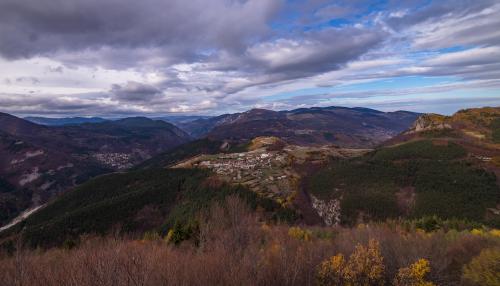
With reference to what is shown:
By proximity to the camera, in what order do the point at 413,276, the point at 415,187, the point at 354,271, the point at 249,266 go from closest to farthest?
1. the point at 249,266
2. the point at 354,271
3. the point at 413,276
4. the point at 415,187

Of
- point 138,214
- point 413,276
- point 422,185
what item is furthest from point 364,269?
point 138,214

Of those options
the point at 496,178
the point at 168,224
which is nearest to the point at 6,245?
the point at 168,224

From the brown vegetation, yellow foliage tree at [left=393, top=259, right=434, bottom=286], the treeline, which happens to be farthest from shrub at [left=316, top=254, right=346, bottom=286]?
the treeline

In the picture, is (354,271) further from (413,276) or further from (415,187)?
(415,187)

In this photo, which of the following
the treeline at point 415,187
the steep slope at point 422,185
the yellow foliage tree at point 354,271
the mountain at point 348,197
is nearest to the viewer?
the yellow foliage tree at point 354,271

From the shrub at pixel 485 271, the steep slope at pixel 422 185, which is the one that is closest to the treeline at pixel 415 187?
the steep slope at pixel 422 185

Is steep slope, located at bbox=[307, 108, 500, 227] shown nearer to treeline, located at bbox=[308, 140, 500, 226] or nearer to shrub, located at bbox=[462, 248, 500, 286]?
treeline, located at bbox=[308, 140, 500, 226]

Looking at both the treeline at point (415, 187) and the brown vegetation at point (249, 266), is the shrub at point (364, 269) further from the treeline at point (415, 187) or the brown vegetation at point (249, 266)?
the treeline at point (415, 187)

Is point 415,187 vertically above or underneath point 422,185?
underneath
